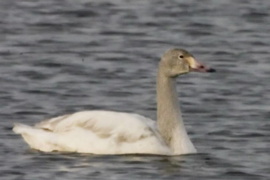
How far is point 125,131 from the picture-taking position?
45.6 feet

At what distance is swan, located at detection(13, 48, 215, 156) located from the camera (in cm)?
1396

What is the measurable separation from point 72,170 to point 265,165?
1.88m

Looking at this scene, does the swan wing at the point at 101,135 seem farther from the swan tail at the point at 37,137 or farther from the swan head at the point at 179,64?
the swan head at the point at 179,64

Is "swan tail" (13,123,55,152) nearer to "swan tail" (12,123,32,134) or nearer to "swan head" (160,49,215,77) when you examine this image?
"swan tail" (12,123,32,134)

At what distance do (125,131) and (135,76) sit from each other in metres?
4.67

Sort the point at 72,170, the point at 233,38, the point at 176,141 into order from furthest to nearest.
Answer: the point at 233,38
the point at 176,141
the point at 72,170

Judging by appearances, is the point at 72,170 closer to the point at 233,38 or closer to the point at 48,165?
the point at 48,165

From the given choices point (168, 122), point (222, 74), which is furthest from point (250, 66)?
point (168, 122)

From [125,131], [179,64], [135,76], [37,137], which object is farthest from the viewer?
[135,76]

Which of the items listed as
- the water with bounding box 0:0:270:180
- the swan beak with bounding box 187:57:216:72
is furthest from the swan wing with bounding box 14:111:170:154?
the swan beak with bounding box 187:57:216:72

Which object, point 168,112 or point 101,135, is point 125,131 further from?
point 168,112

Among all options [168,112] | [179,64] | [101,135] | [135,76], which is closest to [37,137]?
[101,135]

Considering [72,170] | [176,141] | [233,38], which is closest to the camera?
[72,170]

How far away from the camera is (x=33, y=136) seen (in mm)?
14016
